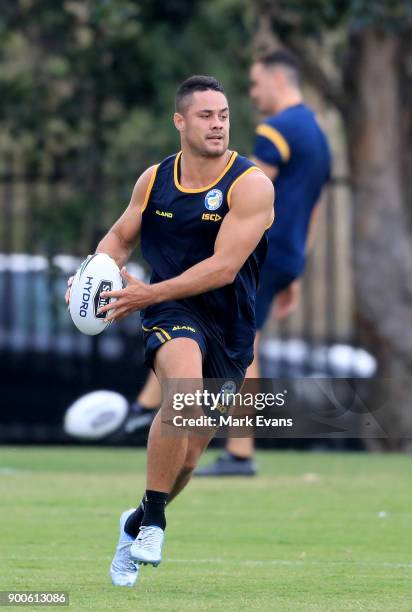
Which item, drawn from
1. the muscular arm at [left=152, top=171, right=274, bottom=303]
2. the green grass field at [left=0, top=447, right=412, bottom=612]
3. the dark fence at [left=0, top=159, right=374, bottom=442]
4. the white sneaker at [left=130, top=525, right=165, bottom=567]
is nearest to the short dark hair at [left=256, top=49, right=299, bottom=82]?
the green grass field at [left=0, top=447, right=412, bottom=612]

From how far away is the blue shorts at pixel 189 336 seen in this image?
5.84 meters

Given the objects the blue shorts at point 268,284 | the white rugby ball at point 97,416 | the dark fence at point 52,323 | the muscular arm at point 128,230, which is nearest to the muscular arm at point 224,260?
the muscular arm at point 128,230

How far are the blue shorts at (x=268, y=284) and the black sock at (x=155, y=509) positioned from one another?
3.77 m

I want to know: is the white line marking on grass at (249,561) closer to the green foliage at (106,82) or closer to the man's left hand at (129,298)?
the man's left hand at (129,298)

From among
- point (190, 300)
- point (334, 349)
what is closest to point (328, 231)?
point (334, 349)

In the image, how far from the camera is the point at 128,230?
621cm

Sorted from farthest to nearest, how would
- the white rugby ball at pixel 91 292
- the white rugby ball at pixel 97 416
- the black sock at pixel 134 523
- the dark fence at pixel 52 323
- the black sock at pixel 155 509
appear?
the dark fence at pixel 52 323 < the white rugby ball at pixel 97 416 < the white rugby ball at pixel 91 292 < the black sock at pixel 134 523 < the black sock at pixel 155 509

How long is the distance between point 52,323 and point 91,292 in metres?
8.46

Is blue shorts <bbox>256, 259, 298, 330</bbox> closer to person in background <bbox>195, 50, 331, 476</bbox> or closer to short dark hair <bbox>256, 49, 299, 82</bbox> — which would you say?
person in background <bbox>195, 50, 331, 476</bbox>

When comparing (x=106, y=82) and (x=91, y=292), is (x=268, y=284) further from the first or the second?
(x=106, y=82)

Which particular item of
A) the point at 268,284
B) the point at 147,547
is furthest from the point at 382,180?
the point at 147,547

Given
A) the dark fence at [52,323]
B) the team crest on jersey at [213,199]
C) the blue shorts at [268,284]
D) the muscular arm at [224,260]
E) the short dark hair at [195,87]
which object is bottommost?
the dark fence at [52,323]

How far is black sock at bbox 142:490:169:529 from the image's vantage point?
18.4 feet

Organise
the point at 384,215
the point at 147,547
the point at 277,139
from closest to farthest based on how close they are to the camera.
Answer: the point at 147,547 < the point at 277,139 < the point at 384,215
